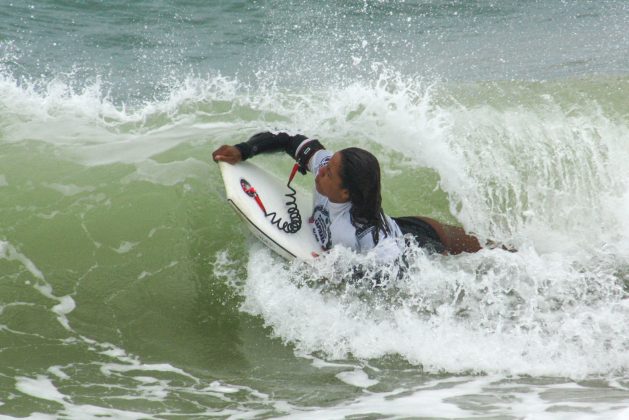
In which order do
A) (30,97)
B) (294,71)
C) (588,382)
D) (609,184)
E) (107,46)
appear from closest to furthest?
(588,382) → (609,184) → (30,97) → (294,71) → (107,46)

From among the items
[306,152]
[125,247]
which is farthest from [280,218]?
[125,247]

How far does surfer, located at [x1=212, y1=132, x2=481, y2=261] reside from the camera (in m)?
4.61

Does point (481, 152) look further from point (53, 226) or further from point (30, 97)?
point (30, 97)

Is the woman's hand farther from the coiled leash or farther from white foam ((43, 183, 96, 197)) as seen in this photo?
white foam ((43, 183, 96, 197))

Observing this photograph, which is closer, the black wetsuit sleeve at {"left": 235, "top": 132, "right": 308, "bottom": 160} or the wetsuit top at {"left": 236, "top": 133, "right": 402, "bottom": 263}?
the wetsuit top at {"left": 236, "top": 133, "right": 402, "bottom": 263}

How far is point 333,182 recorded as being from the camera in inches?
184

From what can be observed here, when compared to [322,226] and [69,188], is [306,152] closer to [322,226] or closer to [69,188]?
[322,226]

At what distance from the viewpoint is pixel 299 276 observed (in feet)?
16.4

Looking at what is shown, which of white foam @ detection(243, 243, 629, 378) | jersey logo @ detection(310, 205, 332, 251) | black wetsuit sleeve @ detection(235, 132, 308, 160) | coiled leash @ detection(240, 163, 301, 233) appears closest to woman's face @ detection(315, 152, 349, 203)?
jersey logo @ detection(310, 205, 332, 251)

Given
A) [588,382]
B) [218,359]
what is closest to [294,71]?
[218,359]

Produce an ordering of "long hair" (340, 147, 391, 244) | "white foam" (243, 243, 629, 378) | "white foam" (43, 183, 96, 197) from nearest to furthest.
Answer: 1. "white foam" (243, 243, 629, 378)
2. "long hair" (340, 147, 391, 244)
3. "white foam" (43, 183, 96, 197)

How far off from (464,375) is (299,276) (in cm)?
133

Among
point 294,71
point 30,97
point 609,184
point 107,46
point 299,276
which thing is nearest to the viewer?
point 299,276

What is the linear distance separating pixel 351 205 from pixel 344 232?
19cm
